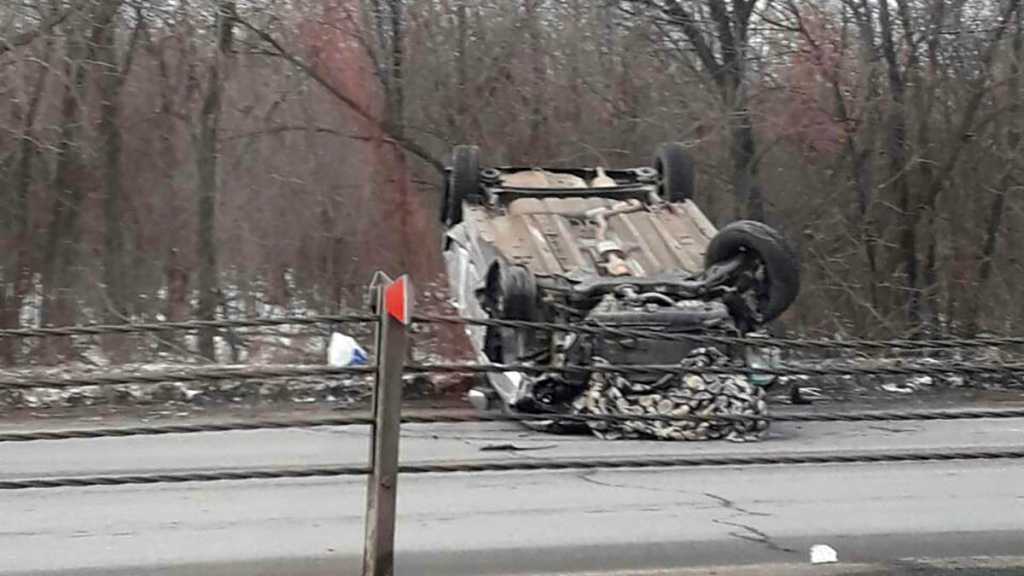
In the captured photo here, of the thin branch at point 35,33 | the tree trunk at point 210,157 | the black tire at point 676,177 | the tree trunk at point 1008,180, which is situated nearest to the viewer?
the black tire at point 676,177

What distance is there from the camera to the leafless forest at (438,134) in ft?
60.8

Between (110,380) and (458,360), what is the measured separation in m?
11.7

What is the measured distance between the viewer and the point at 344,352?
1608cm

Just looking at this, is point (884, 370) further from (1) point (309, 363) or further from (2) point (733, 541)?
(1) point (309, 363)

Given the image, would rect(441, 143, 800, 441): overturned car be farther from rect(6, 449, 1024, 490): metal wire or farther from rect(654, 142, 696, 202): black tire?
rect(6, 449, 1024, 490): metal wire

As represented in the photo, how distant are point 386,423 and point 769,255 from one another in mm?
7487

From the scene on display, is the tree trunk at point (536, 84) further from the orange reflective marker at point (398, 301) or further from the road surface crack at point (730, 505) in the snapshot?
the orange reflective marker at point (398, 301)

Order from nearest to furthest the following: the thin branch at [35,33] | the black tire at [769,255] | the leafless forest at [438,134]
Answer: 1. the black tire at [769,255]
2. the thin branch at [35,33]
3. the leafless forest at [438,134]

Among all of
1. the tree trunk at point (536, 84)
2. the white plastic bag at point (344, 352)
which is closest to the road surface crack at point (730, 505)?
the white plastic bag at point (344, 352)

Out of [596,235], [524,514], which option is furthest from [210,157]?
[524,514]

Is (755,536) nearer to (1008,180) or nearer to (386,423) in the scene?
(386,423)

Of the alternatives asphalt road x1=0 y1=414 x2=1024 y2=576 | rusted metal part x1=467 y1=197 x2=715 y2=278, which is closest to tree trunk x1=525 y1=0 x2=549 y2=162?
rusted metal part x1=467 y1=197 x2=715 y2=278

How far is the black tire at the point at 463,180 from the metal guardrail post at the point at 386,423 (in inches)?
352

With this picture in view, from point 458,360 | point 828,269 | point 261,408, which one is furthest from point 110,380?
point 828,269
